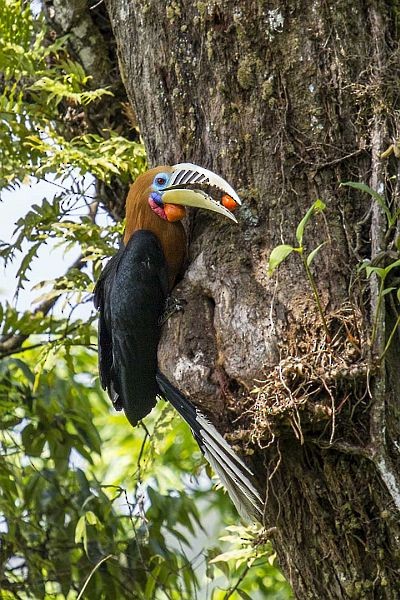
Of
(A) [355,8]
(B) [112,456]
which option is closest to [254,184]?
(A) [355,8]

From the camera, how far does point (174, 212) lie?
3180mm

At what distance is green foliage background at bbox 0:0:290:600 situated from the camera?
158 inches

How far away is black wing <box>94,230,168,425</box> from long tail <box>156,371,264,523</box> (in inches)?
7.7

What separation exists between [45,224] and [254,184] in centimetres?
147

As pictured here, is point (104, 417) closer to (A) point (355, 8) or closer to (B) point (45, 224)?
(B) point (45, 224)

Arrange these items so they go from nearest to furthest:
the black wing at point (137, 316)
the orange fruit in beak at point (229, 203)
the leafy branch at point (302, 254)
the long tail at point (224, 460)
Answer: the leafy branch at point (302, 254) → the long tail at point (224, 460) → the orange fruit in beak at point (229, 203) → the black wing at point (137, 316)

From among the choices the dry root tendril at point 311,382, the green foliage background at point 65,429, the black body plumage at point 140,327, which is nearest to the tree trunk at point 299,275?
the dry root tendril at point 311,382

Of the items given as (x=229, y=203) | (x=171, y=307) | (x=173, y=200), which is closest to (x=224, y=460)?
(x=171, y=307)

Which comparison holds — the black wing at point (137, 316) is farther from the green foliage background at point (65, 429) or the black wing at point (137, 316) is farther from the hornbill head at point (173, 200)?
the green foliage background at point (65, 429)

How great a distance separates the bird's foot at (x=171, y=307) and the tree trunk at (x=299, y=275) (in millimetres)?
26

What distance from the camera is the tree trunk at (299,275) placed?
2.64m

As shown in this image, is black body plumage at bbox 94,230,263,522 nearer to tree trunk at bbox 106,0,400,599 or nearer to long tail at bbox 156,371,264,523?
long tail at bbox 156,371,264,523

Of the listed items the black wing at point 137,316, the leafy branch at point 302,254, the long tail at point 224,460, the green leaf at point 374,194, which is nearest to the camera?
the leafy branch at point 302,254

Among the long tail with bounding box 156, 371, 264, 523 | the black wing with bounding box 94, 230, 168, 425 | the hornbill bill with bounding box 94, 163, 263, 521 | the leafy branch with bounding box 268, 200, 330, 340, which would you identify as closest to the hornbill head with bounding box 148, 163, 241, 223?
the hornbill bill with bounding box 94, 163, 263, 521
